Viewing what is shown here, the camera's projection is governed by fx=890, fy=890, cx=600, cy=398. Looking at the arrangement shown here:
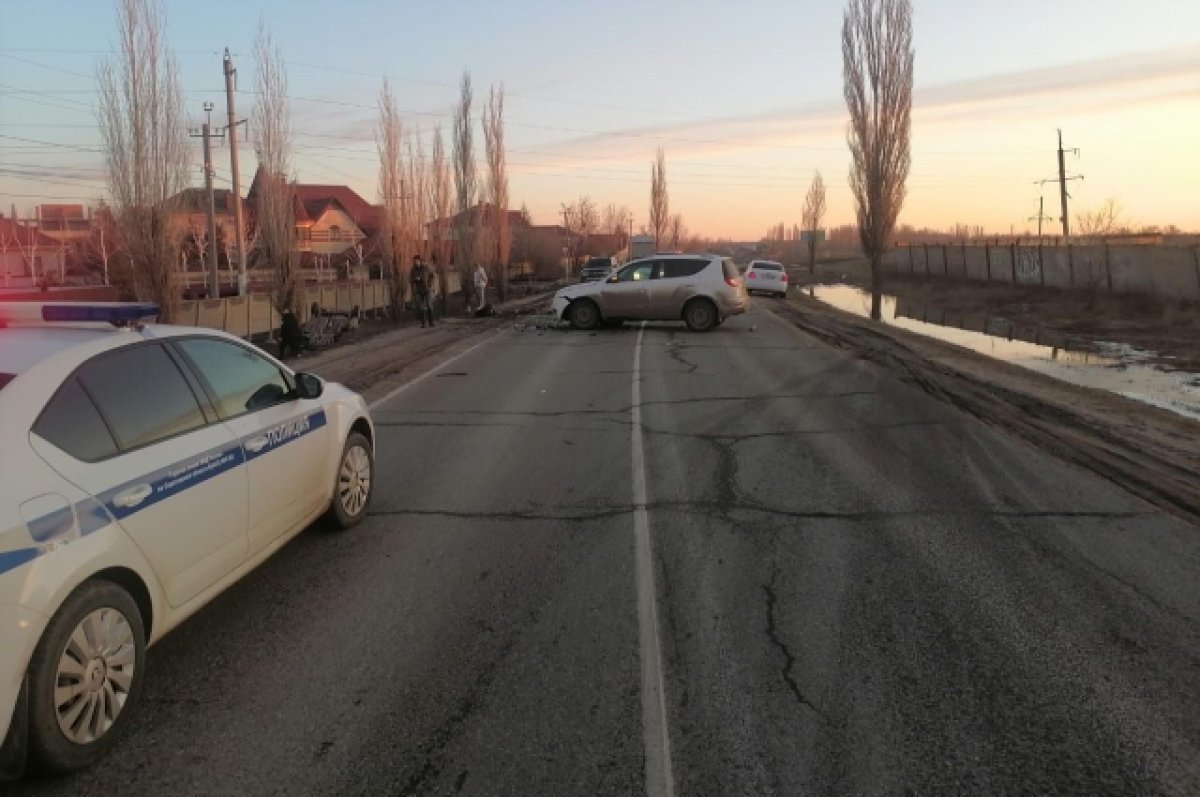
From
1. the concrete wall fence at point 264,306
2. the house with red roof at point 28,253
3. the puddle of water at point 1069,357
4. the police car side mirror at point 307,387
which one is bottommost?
the puddle of water at point 1069,357

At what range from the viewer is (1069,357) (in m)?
18.8

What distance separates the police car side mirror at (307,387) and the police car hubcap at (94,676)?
6.62ft

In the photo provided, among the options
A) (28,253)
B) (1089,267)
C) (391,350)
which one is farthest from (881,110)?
(28,253)

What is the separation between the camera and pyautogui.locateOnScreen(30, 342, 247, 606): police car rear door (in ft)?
10.8

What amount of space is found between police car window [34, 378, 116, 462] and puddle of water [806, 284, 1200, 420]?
12.1 meters

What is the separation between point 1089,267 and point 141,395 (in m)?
33.0

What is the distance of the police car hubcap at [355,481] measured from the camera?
18.7ft

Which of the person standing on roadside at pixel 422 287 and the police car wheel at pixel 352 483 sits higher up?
the person standing on roadside at pixel 422 287

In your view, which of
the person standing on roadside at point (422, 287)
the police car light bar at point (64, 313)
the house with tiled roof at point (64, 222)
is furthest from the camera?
the house with tiled roof at point (64, 222)

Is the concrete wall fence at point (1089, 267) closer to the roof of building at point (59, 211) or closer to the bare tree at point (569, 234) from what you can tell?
the bare tree at point (569, 234)

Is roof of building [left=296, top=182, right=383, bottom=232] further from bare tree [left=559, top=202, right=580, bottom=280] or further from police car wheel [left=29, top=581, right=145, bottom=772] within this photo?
police car wheel [left=29, top=581, right=145, bottom=772]

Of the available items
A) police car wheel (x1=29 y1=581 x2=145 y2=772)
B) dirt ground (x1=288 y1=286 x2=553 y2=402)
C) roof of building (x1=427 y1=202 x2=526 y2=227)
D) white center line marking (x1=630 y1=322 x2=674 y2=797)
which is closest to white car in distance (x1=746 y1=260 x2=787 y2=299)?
roof of building (x1=427 y1=202 x2=526 y2=227)

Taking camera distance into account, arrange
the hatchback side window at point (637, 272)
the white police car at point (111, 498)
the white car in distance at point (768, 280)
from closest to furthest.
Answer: the white police car at point (111, 498) → the hatchback side window at point (637, 272) → the white car in distance at point (768, 280)

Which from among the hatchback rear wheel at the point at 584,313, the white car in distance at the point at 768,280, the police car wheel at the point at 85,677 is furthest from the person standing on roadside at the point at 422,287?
the police car wheel at the point at 85,677
